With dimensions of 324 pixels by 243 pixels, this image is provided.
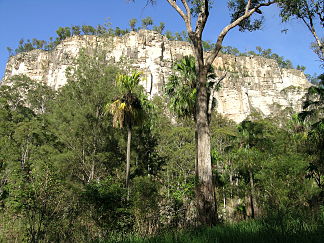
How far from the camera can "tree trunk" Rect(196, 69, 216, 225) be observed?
5824 mm

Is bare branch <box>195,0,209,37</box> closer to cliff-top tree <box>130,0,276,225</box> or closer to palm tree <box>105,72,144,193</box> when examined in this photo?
cliff-top tree <box>130,0,276,225</box>

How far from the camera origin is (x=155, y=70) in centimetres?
5878

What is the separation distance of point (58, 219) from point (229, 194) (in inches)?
694

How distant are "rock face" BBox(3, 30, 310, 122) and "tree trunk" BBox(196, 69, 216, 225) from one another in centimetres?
4796

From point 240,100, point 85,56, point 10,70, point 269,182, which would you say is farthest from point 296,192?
point 10,70

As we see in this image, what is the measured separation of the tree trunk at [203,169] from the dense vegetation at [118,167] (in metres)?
1.36

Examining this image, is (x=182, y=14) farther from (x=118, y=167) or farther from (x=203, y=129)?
(x=118, y=167)

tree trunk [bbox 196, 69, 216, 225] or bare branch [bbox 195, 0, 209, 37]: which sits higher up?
bare branch [bbox 195, 0, 209, 37]

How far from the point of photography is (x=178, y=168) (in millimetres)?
23391

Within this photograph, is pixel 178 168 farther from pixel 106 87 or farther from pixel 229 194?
pixel 106 87

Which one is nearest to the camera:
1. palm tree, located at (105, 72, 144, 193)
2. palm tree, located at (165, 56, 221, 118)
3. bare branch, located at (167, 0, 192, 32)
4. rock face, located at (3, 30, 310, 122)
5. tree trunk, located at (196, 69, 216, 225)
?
tree trunk, located at (196, 69, 216, 225)

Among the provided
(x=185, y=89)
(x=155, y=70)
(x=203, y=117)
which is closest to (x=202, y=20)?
(x=203, y=117)

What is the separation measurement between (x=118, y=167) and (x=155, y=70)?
43.1m

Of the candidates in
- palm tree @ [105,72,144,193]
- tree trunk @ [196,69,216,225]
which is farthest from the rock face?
tree trunk @ [196,69,216,225]
